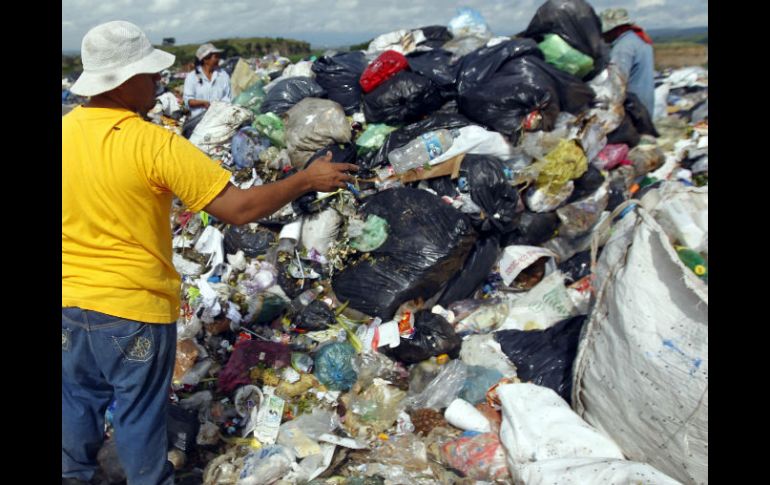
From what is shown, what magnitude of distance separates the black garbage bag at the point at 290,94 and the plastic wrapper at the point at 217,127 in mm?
218

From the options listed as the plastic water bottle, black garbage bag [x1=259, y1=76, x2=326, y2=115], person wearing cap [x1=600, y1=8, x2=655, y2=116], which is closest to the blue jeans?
the plastic water bottle

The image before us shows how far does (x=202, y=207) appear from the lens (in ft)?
5.59

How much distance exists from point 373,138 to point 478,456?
2.37 meters

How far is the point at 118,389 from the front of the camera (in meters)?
1.81

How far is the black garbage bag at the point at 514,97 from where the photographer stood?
3.67 m

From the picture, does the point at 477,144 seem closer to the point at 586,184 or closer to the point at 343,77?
the point at 586,184

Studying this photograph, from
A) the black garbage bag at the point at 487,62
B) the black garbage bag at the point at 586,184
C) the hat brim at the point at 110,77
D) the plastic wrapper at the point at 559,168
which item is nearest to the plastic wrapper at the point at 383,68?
the black garbage bag at the point at 487,62

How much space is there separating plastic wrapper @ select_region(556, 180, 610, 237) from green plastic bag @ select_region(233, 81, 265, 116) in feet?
8.57

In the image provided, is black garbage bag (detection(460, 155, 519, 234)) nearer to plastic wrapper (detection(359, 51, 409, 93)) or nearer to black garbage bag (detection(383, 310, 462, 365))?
black garbage bag (detection(383, 310, 462, 365))

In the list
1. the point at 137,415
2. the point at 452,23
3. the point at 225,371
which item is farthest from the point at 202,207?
the point at 452,23

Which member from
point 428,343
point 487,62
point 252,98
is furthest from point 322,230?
point 252,98

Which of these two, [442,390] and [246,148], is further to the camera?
[246,148]

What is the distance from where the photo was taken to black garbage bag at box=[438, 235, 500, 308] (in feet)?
10.9
